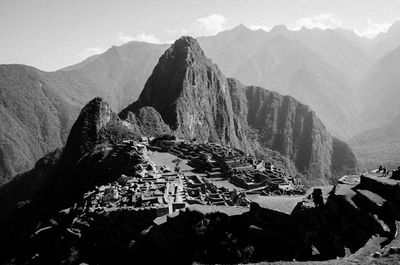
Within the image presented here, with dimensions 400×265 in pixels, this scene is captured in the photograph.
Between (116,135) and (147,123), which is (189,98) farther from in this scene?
(116,135)

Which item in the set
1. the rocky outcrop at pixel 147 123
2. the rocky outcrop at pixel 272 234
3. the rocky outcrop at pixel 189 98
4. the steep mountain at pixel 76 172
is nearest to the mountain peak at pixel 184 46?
the rocky outcrop at pixel 189 98

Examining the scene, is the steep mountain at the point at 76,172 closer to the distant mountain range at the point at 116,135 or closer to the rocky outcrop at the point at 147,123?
the distant mountain range at the point at 116,135

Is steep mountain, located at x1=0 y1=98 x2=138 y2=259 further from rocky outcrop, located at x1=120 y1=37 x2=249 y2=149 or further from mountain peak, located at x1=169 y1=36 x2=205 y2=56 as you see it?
mountain peak, located at x1=169 y1=36 x2=205 y2=56

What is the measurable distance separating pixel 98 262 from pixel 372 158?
188m

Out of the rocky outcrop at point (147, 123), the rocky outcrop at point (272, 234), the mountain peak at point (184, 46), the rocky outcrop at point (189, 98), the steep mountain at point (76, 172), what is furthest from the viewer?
the mountain peak at point (184, 46)

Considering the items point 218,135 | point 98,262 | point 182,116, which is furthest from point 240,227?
point 218,135

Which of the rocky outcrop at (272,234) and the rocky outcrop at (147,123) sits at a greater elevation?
the rocky outcrop at (272,234)

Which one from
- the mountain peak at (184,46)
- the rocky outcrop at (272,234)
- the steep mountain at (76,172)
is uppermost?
the mountain peak at (184,46)

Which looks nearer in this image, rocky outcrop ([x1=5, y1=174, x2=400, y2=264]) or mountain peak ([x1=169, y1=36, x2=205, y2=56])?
rocky outcrop ([x1=5, y1=174, x2=400, y2=264])

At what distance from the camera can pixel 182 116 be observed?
466 feet

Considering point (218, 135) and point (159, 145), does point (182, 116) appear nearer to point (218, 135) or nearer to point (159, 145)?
point (218, 135)

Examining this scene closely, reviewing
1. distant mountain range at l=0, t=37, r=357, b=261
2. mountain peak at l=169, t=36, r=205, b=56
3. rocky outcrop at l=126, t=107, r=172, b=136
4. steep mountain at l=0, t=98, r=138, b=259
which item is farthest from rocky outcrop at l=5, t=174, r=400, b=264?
mountain peak at l=169, t=36, r=205, b=56

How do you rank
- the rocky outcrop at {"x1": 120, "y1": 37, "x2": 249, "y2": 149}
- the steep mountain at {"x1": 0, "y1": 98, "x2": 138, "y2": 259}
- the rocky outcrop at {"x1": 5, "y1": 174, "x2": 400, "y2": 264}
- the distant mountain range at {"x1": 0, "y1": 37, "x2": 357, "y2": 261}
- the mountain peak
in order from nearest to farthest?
1. the rocky outcrop at {"x1": 5, "y1": 174, "x2": 400, "y2": 264}
2. the steep mountain at {"x1": 0, "y1": 98, "x2": 138, "y2": 259}
3. the distant mountain range at {"x1": 0, "y1": 37, "x2": 357, "y2": 261}
4. the rocky outcrop at {"x1": 120, "y1": 37, "x2": 249, "y2": 149}
5. the mountain peak

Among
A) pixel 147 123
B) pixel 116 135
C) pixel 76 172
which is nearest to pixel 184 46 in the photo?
pixel 147 123
